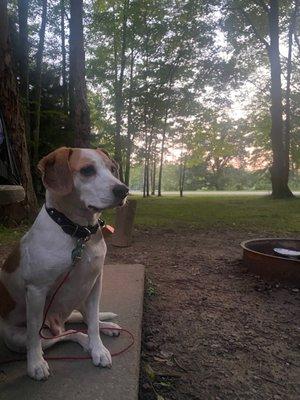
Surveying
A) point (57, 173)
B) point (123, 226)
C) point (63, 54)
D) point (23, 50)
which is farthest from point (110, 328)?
point (63, 54)

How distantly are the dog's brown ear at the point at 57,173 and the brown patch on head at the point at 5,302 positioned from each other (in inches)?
29.8

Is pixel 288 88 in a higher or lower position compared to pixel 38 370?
higher

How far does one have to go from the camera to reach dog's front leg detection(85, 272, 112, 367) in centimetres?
227

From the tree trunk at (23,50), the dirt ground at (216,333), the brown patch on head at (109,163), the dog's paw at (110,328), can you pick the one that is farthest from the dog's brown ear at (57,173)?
the tree trunk at (23,50)

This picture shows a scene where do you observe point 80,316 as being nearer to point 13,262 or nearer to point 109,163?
point 13,262

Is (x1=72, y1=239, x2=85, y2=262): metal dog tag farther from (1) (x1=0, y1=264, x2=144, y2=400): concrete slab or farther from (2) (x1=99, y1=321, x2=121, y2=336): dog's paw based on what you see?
(2) (x1=99, y1=321, x2=121, y2=336): dog's paw

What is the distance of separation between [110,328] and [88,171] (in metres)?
1.15

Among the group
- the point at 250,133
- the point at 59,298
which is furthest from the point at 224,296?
the point at 250,133

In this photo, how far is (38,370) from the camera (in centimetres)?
211

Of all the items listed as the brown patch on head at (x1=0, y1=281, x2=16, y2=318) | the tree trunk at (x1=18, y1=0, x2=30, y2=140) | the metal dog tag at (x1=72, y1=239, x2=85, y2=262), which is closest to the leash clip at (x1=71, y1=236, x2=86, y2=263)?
the metal dog tag at (x1=72, y1=239, x2=85, y2=262)

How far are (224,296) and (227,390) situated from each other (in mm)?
1770

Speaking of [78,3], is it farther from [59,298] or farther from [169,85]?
[169,85]

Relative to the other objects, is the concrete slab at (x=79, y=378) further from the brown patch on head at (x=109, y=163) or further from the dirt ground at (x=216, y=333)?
the brown patch on head at (x=109, y=163)

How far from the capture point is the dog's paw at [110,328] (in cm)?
269
